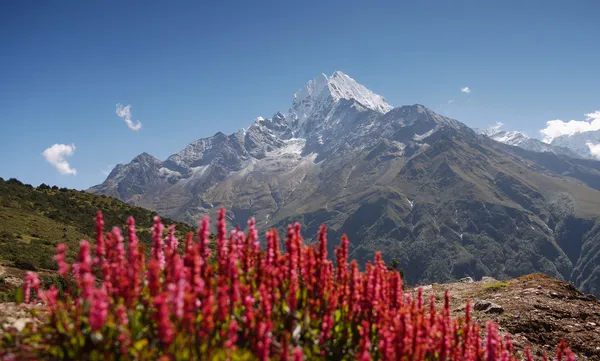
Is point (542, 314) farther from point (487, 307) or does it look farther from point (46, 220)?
point (46, 220)

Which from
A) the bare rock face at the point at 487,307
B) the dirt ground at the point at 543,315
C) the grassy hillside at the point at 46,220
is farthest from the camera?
the grassy hillside at the point at 46,220

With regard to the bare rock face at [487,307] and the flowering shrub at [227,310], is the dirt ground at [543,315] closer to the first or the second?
the bare rock face at [487,307]

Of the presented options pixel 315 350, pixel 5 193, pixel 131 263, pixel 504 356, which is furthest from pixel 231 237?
pixel 5 193

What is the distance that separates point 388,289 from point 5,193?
11627 centimetres

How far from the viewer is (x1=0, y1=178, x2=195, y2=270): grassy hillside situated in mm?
58312

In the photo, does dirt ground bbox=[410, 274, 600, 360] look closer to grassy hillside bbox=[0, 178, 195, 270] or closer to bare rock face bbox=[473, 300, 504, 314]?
bare rock face bbox=[473, 300, 504, 314]

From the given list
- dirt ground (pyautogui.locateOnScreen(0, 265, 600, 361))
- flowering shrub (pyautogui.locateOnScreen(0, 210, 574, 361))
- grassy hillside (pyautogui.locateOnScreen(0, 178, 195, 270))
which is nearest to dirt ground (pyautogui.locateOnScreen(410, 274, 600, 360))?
dirt ground (pyautogui.locateOnScreen(0, 265, 600, 361))

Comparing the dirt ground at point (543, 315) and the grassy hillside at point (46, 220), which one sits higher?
the grassy hillside at point (46, 220)

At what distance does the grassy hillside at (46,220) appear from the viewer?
5831 cm

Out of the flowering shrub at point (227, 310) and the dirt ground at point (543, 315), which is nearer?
the flowering shrub at point (227, 310)

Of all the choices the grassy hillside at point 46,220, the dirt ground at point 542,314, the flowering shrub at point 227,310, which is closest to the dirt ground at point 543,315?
the dirt ground at point 542,314

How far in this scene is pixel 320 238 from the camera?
8.64 meters

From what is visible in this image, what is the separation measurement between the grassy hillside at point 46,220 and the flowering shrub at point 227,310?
51133 mm

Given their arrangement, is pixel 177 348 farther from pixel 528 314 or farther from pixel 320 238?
pixel 528 314
